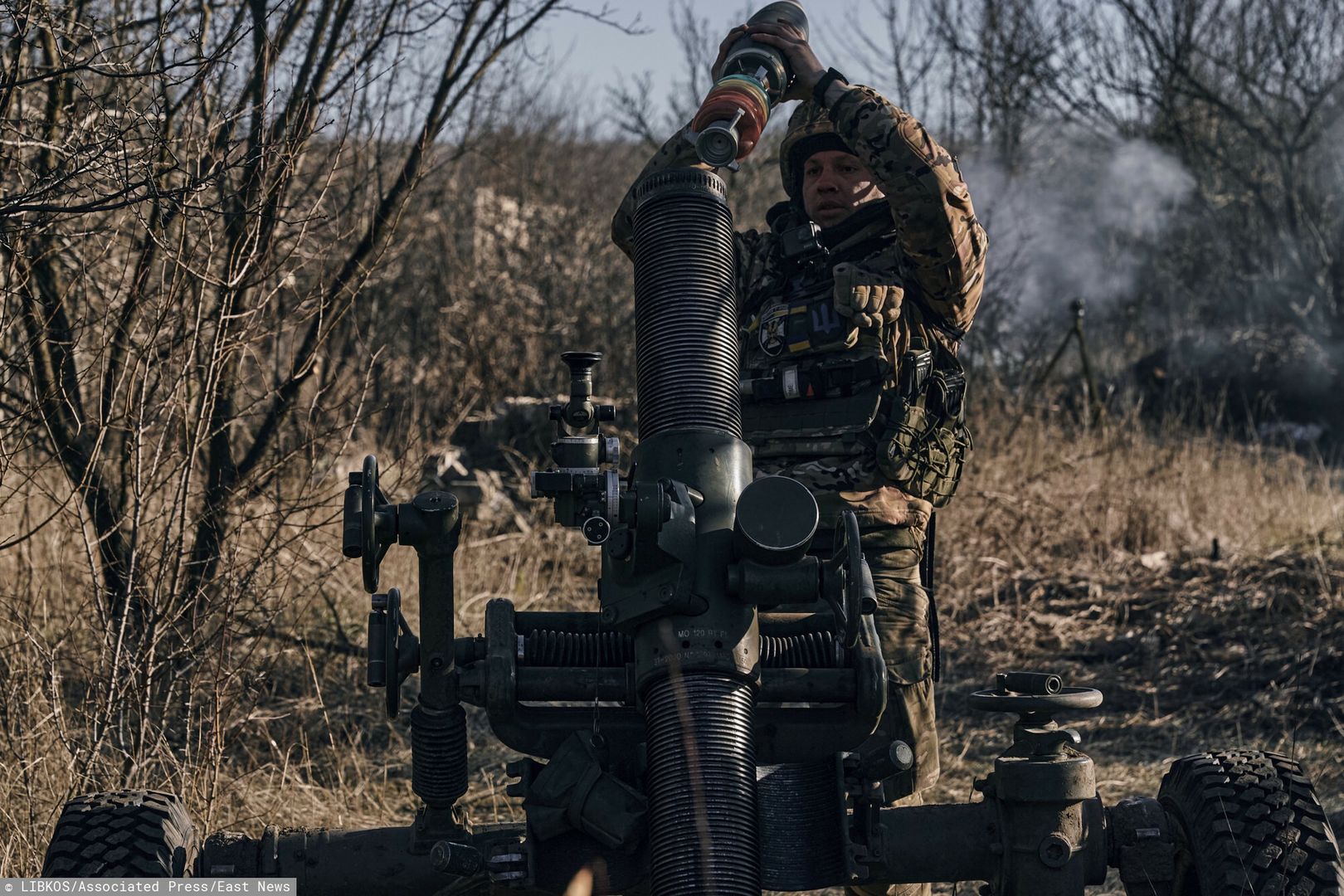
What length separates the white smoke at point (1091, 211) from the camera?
17625 millimetres

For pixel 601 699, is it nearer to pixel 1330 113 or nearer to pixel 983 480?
pixel 983 480

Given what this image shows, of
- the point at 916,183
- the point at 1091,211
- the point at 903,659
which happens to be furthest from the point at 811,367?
the point at 1091,211

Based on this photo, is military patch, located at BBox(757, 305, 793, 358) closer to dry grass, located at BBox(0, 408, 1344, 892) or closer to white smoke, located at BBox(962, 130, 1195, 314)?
dry grass, located at BBox(0, 408, 1344, 892)

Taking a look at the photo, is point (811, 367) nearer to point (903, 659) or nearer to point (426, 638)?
point (903, 659)

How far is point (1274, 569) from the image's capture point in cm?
769

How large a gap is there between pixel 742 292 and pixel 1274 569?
4636 millimetres

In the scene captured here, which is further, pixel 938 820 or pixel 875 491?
pixel 875 491

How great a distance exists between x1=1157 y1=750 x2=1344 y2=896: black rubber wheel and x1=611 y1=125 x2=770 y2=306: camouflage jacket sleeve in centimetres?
178

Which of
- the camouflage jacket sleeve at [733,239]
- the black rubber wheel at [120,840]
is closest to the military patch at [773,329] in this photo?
the camouflage jacket sleeve at [733,239]

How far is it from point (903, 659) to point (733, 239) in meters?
1.21

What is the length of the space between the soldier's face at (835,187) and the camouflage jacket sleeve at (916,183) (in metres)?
0.36

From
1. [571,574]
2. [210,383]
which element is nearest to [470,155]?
[571,574]

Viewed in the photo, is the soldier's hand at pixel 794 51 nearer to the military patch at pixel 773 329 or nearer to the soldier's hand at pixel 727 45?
the soldier's hand at pixel 727 45

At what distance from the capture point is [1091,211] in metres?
19.8
